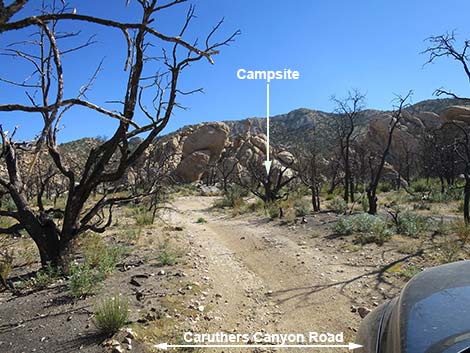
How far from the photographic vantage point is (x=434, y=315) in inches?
67.1

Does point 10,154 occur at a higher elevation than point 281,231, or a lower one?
higher

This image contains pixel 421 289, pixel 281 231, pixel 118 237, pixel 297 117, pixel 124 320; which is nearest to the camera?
pixel 421 289

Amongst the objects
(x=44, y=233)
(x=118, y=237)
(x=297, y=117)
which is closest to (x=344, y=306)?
(x=44, y=233)

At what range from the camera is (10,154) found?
19.9 feet

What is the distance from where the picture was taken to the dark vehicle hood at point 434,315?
4.92 ft

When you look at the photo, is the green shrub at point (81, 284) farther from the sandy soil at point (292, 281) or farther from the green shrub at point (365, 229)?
the green shrub at point (365, 229)

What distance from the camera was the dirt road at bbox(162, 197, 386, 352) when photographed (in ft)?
15.6

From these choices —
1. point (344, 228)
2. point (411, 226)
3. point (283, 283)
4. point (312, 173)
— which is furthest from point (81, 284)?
point (312, 173)

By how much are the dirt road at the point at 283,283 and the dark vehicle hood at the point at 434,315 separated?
2525 mm

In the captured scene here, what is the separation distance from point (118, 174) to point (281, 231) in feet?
19.5

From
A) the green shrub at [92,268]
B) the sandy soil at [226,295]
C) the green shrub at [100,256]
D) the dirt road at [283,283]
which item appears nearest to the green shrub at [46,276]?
the sandy soil at [226,295]

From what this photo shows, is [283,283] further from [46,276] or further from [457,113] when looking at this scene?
[457,113]

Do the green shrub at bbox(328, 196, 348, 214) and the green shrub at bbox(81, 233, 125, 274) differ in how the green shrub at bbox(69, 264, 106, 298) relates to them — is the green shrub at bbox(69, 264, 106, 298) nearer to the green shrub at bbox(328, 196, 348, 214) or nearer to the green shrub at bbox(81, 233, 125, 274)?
the green shrub at bbox(81, 233, 125, 274)

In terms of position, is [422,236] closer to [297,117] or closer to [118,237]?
[118,237]
